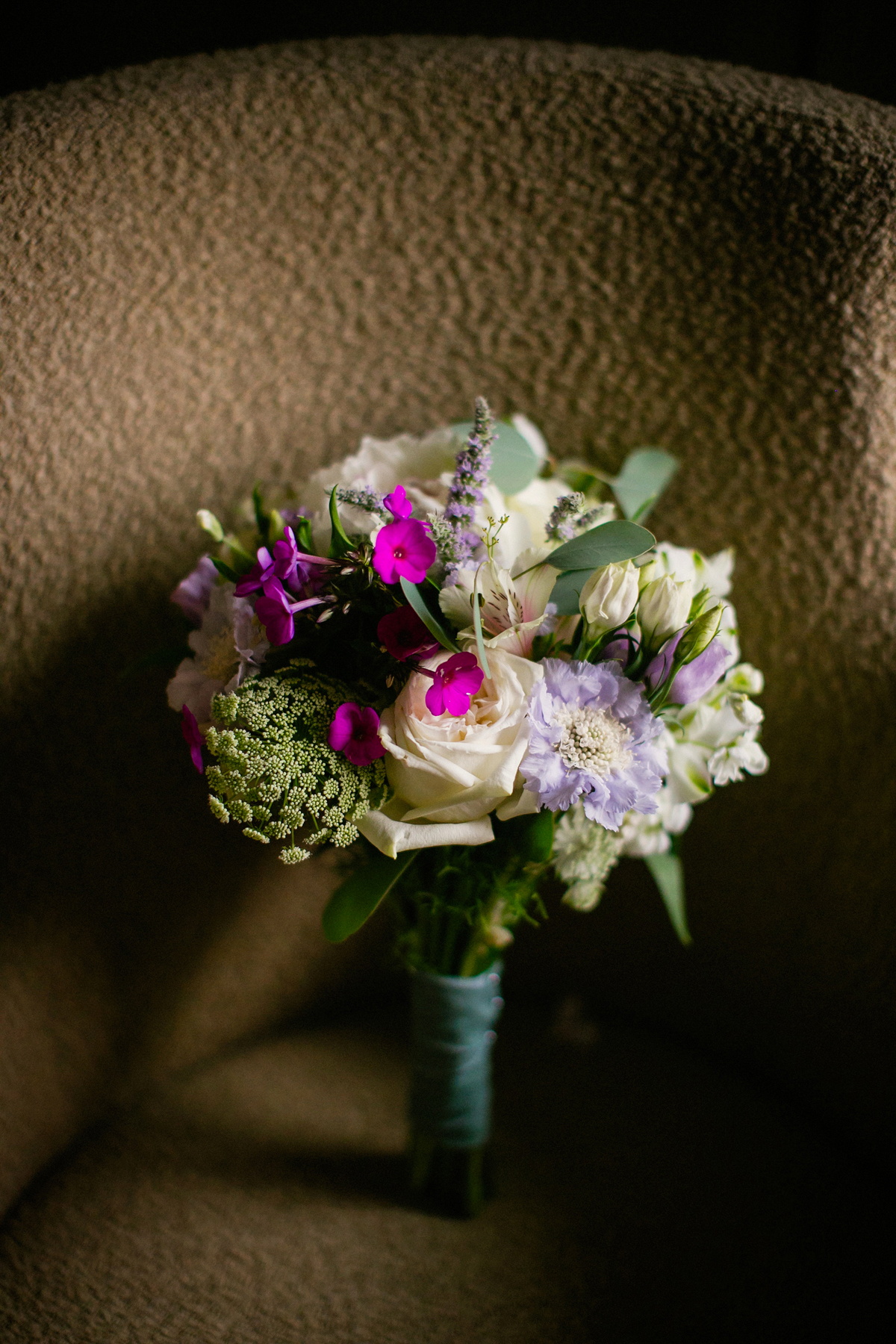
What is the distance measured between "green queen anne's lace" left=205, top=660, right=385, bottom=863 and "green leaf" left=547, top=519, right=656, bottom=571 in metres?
0.17

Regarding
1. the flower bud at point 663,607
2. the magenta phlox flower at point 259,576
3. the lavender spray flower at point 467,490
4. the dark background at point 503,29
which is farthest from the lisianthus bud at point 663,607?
the dark background at point 503,29

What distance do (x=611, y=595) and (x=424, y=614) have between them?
108 millimetres

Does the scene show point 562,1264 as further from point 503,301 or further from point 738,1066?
point 503,301

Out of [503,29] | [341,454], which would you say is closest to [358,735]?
[341,454]

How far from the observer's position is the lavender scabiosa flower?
538 mm

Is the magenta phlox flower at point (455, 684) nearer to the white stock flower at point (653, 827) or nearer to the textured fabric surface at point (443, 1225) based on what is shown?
the white stock flower at point (653, 827)

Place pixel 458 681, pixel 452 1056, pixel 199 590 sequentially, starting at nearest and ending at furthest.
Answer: pixel 458 681 < pixel 199 590 < pixel 452 1056

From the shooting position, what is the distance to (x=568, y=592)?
1.88ft

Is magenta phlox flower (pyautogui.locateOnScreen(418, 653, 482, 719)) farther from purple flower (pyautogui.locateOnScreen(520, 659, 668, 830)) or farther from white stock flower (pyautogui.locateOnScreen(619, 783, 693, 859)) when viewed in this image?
white stock flower (pyautogui.locateOnScreen(619, 783, 693, 859))

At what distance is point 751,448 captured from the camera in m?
0.80

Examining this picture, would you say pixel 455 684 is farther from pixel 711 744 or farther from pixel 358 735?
pixel 711 744

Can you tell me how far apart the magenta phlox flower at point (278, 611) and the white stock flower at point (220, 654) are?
3cm

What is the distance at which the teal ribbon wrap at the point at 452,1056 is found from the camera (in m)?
0.71

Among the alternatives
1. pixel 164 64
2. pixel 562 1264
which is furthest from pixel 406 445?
pixel 562 1264
